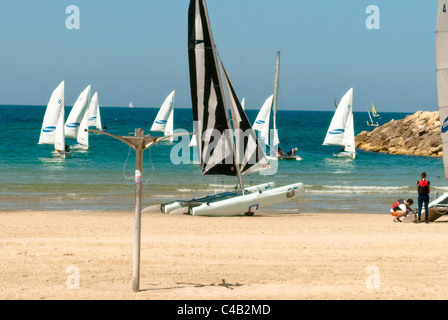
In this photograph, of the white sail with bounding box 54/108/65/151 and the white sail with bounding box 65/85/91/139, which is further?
the white sail with bounding box 65/85/91/139

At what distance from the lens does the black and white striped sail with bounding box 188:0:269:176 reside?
21016 mm

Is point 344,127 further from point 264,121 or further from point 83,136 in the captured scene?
point 83,136

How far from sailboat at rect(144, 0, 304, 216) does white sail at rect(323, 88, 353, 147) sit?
32592mm

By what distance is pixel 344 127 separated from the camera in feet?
185

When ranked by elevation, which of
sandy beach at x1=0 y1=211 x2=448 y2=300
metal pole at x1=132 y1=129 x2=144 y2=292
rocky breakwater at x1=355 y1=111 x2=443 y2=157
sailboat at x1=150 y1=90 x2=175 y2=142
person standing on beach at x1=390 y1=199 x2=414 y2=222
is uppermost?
sailboat at x1=150 y1=90 x2=175 y2=142

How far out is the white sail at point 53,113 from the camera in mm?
51875

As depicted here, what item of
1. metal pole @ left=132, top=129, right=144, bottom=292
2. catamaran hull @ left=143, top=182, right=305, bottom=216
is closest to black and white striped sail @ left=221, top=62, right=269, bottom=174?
catamaran hull @ left=143, top=182, right=305, bottom=216

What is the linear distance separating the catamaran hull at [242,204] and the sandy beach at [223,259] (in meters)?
1.19

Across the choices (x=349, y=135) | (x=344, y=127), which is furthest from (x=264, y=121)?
(x=349, y=135)

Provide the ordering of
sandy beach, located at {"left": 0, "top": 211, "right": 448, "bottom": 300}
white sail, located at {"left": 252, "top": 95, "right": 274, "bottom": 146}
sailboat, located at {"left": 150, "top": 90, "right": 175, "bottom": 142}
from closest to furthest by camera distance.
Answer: sandy beach, located at {"left": 0, "top": 211, "right": 448, "bottom": 300} → white sail, located at {"left": 252, "top": 95, "right": 274, "bottom": 146} → sailboat, located at {"left": 150, "top": 90, "right": 175, "bottom": 142}

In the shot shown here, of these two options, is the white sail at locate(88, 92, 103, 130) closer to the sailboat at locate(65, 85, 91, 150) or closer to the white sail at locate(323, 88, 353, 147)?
the sailboat at locate(65, 85, 91, 150)

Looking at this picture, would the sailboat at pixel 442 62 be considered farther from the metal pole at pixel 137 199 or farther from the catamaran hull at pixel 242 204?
the metal pole at pixel 137 199

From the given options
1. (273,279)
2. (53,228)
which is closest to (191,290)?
(273,279)

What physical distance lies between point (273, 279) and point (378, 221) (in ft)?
32.1
